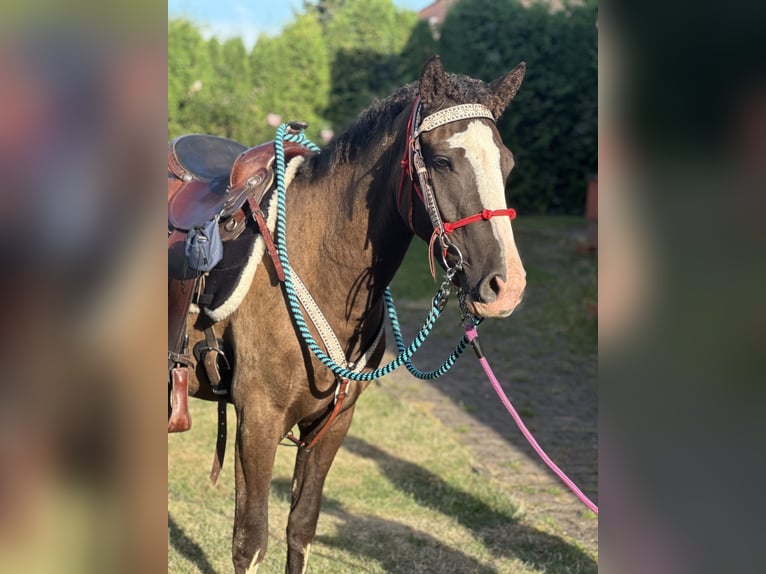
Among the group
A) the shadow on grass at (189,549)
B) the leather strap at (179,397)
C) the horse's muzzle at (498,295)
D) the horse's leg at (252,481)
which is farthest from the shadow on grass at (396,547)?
the horse's muzzle at (498,295)

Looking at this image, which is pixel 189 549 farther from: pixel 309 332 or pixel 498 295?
pixel 498 295

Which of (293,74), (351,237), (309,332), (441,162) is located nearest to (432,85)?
(441,162)

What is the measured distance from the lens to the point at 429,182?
2.52 m

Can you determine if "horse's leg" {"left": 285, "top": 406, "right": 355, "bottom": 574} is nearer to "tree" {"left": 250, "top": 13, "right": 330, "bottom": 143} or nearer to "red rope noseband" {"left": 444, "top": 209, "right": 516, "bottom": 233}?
"red rope noseband" {"left": 444, "top": 209, "right": 516, "bottom": 233}

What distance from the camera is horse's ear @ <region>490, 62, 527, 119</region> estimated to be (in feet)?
8.74

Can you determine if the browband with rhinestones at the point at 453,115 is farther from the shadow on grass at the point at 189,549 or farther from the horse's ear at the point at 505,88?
the shadow on grass at the point at 189,549

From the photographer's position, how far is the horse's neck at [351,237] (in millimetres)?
2904

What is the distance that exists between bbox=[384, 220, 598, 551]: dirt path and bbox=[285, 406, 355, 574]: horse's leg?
3.40 feet

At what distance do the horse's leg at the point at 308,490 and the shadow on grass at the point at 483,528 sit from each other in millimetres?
994

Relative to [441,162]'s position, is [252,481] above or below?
below

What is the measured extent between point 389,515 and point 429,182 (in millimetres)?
3030

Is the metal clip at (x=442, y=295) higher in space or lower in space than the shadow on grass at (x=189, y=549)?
higher

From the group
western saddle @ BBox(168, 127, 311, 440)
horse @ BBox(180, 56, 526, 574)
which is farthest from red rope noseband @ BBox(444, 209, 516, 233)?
western saddle @ BBox(168, 127, 311, 440)
